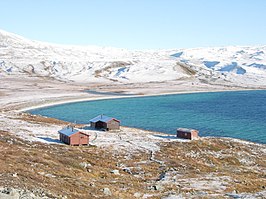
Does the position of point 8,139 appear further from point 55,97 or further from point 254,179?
point 55,97

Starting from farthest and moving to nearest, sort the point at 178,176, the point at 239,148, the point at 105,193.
Answer: the point at 239,148
the point at 178,176
the point at 105,193

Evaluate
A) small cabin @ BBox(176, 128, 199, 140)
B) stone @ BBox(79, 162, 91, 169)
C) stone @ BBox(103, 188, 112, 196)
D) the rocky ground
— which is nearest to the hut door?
the rocky ground

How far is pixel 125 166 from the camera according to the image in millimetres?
43562

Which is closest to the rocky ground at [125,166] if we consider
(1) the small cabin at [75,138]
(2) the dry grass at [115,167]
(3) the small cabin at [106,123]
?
(2) the dry grass at [115,167]

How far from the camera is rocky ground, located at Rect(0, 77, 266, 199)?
2977 cm

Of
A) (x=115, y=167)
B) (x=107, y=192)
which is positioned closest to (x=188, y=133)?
(x=115, y=167)

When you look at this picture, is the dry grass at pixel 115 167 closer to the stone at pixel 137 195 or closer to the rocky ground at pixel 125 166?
the rocky ground at pixel 125 166

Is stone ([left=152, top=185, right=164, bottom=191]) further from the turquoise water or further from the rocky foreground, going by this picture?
the turquoise water

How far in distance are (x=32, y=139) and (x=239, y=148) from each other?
1266 inches

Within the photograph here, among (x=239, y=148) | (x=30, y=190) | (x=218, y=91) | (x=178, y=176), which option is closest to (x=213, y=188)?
(x=178, y=176)

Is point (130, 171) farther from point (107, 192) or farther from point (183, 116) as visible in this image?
point (183, 116)

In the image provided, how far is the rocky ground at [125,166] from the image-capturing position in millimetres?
29766

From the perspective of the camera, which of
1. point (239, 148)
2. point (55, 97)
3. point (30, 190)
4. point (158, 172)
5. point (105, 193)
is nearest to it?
point (30, 190)

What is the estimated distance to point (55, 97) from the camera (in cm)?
14662
